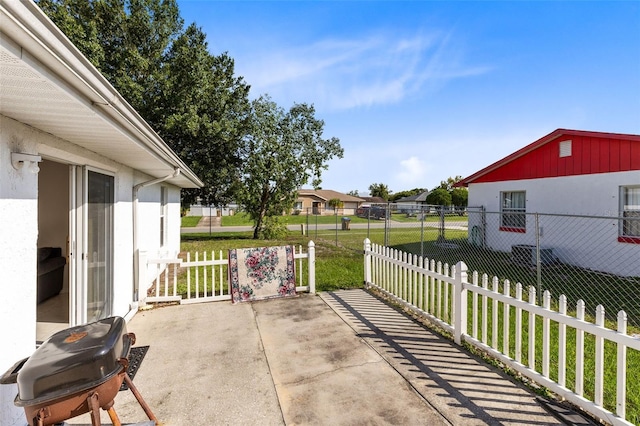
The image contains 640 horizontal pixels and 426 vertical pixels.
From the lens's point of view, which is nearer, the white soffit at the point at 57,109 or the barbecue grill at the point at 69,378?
the white soffit at the point at 57,109

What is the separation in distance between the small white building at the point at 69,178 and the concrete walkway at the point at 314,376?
0.90 meters

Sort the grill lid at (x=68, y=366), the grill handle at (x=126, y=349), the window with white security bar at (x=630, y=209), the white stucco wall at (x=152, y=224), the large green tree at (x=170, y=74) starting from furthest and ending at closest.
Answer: the large green tree at (x=170, y=74)
the window with white security bar at (x=630, y=209)
the white stucco wall at (x=152, y=224)
the grill handle at (x=126, y=349)
the grill lid at (x=68, y=366)

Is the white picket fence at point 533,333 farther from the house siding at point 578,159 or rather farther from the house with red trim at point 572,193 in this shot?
the house siding at point 578,159

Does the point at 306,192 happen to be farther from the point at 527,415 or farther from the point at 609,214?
the point at 527,415

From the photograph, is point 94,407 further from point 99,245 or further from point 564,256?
point 564,256

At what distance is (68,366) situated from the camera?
184 cm

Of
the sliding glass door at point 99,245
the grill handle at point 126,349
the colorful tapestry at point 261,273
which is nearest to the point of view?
the grill handle at point 126,349

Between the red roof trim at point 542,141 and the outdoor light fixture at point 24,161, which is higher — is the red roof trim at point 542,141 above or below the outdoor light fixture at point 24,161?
above

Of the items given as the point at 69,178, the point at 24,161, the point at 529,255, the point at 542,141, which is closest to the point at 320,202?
the point at 542,141

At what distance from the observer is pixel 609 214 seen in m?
8.42

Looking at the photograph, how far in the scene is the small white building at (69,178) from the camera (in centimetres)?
160

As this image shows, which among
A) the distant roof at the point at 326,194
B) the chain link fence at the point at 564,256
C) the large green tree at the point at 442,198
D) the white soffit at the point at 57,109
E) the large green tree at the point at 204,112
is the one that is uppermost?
the large green tree at the point at 204,112

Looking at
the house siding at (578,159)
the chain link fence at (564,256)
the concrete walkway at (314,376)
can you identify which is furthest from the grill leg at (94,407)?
the house siding at (578,159)

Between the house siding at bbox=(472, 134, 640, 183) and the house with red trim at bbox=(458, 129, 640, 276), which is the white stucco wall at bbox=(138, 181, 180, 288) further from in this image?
the house siding at bbox=(472, 134, 640, 183)
